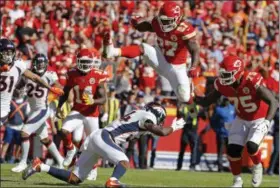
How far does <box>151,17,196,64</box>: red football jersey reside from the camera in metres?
14.3

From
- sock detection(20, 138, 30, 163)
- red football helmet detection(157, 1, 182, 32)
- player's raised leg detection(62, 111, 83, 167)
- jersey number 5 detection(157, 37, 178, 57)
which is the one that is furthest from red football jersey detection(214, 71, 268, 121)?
sock detection(20, 138, 30, 163)

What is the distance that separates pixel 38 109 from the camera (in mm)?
16469

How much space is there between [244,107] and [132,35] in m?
8.52

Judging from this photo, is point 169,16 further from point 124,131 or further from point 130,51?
point 124,131

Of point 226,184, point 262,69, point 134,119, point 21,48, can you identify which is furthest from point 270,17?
point 134,119

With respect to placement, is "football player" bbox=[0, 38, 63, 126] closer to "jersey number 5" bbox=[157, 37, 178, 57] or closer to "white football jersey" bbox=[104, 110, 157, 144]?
"jersey number 5" bbox=[157, 37, 178, 57]

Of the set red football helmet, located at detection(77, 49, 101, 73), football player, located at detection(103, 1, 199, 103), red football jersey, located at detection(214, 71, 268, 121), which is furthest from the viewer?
red football helmet, located at detection(77, 49, 101, 73)

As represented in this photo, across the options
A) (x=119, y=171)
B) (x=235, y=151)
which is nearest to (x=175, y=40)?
(x=235, y=151)

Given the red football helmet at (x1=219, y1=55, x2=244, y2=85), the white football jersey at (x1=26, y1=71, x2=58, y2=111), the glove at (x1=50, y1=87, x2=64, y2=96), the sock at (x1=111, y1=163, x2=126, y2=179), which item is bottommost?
the sock at (x1=111, y1=163, x2=126, y2=179)

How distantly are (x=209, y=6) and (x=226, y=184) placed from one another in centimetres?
1020

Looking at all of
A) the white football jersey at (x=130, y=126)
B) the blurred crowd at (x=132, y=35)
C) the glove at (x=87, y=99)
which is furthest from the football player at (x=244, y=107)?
the blurred crowd at (x=132, y=35)

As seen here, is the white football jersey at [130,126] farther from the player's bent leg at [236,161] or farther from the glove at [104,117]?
the glove at [104,117]

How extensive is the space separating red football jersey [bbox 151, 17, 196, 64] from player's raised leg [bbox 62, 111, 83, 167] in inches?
80.2

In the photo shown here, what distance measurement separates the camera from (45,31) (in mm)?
21844
